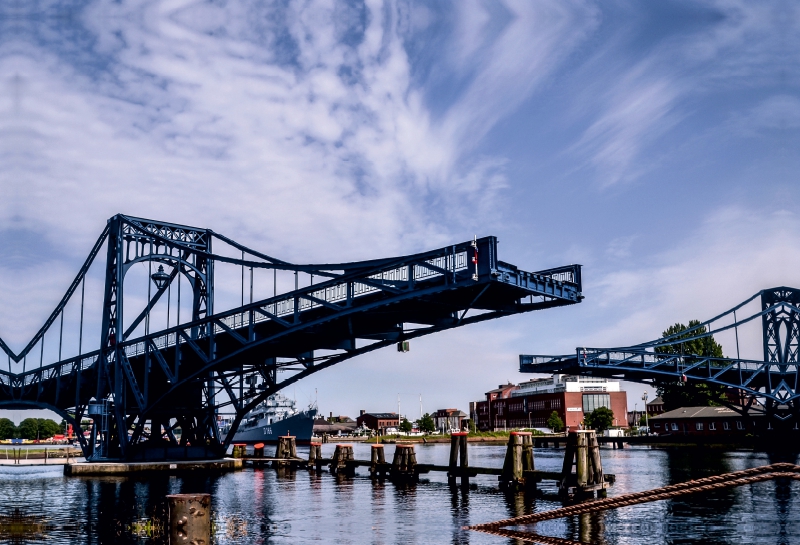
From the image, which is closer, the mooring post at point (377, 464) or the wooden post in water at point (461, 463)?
the wooden post in water at point (461, 463)

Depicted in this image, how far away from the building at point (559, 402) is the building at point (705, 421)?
109 feet

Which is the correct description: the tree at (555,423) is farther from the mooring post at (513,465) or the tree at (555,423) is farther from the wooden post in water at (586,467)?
the wooden post in water at (586,467)

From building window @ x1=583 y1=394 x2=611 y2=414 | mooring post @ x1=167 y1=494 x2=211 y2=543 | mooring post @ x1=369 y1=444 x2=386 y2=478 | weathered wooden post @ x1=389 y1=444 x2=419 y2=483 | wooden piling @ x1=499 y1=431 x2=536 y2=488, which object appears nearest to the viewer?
mooring post @ x1=167 y1=494 x2=211 y2=543

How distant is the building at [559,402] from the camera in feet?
537

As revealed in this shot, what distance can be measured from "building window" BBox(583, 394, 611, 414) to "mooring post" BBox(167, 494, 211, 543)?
161m

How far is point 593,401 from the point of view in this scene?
543 feet

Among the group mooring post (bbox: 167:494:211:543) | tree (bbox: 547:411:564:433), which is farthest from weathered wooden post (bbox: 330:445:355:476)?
tree (bbox: 547:411:564:433)

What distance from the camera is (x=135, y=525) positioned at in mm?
24906

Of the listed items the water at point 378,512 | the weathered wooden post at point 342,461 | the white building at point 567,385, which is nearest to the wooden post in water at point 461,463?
the water at point 378,512

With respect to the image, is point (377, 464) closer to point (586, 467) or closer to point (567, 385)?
point (586, 467)

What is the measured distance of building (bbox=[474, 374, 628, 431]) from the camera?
6447 inches

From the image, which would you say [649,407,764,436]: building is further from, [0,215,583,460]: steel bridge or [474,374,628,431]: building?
[0,215,583,460]: steel bridge

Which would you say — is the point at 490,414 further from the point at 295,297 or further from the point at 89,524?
the point at 89,524

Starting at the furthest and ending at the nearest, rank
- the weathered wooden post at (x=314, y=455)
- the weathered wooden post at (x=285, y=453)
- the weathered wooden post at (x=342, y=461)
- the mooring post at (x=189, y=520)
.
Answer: the weathered wooden post at (x=285, y=453), the weathered wooden post at (x=314, y=455), the weathered wooden post at (x=342, y=461), the mooring post at (x=189, y=520)
